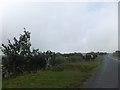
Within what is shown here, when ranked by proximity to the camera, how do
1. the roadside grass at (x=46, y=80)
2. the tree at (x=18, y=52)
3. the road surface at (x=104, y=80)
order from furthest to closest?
1. the tree at (x=18, y=52)
2. the roadside grass at (x=46, y=80)
3. the road surface at (x=104, y=80)

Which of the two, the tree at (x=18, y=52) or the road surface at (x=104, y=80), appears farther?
the tree at (x=18, y=52)

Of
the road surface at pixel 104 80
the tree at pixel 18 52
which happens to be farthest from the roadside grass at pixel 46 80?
the tree at pixel 18 52

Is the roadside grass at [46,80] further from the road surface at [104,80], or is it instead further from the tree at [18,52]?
the tree at [18,52]

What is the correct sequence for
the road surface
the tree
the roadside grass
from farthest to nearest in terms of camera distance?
1. the tree
2. the roadside grass
3. the road surface

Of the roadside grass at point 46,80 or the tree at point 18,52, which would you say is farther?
the tree at point 18,52

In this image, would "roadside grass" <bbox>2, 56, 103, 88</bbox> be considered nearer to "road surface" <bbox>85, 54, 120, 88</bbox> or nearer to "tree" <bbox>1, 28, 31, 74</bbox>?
"road surface" <bbox>85, 54, 120, 88</bbox>

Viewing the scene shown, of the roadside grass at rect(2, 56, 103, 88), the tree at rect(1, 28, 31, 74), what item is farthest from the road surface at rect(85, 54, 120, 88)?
the tree at rect(1, 28, 31, 74)

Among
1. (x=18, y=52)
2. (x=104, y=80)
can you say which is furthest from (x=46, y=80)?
(x=18, y=52)

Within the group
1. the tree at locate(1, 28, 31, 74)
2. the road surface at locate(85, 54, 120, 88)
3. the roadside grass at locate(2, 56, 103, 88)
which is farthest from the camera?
the tree at locate(1, 28, 31, 74)

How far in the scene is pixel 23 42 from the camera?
3650cm

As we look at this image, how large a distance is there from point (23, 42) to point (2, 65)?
382 cm

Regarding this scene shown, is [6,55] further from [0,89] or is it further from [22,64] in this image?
[0,89]

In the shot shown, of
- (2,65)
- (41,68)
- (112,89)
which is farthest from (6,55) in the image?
(112,89)

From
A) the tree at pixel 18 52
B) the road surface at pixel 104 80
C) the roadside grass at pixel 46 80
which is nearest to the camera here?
the road surface at pixel 104 80
